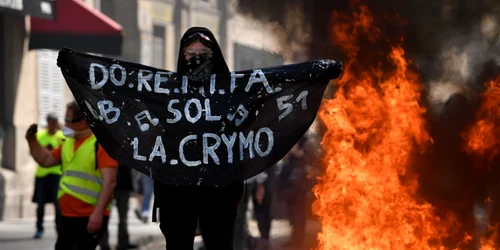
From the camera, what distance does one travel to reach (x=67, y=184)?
7082 mm

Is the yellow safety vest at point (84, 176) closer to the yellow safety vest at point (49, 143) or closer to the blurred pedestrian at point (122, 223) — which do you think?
the blurred pedestrian at point (122, 223)

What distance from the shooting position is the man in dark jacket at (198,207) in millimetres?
5004

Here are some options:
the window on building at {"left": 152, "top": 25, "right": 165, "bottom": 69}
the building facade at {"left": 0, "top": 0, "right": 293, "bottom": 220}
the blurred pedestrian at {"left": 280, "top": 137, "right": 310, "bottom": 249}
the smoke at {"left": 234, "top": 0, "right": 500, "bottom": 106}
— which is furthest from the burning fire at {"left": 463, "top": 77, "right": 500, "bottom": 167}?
the window on building at {"left": 152, "top": 25, "right": 165, "bottom": 69}

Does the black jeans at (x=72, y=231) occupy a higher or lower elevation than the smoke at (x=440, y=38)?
lower

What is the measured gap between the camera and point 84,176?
705cm

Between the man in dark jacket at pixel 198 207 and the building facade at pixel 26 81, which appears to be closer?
the man in dark jacket at pixel 198 207

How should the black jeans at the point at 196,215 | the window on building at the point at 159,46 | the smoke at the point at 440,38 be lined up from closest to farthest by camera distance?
the black jeans at the point at 196,215, the smoke at the point at 440,38, the window on building at the point at 159,46

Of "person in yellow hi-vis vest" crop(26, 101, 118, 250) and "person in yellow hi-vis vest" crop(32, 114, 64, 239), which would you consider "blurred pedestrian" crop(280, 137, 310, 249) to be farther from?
"person in yellow hi-vis vest" crop(26, 101, 118, 250)

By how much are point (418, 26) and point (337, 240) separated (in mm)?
3528

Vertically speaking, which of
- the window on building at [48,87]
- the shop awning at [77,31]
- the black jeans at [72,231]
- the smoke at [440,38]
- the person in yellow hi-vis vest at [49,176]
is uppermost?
the shop awning at [77,31]

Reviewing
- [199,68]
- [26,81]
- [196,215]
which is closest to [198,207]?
[196,215]

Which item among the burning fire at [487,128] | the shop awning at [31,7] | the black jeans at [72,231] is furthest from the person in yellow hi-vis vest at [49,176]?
the black jeans at [72,231]

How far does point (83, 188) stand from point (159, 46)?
18.3 m

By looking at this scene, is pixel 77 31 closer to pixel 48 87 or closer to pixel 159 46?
pixel 48 87
